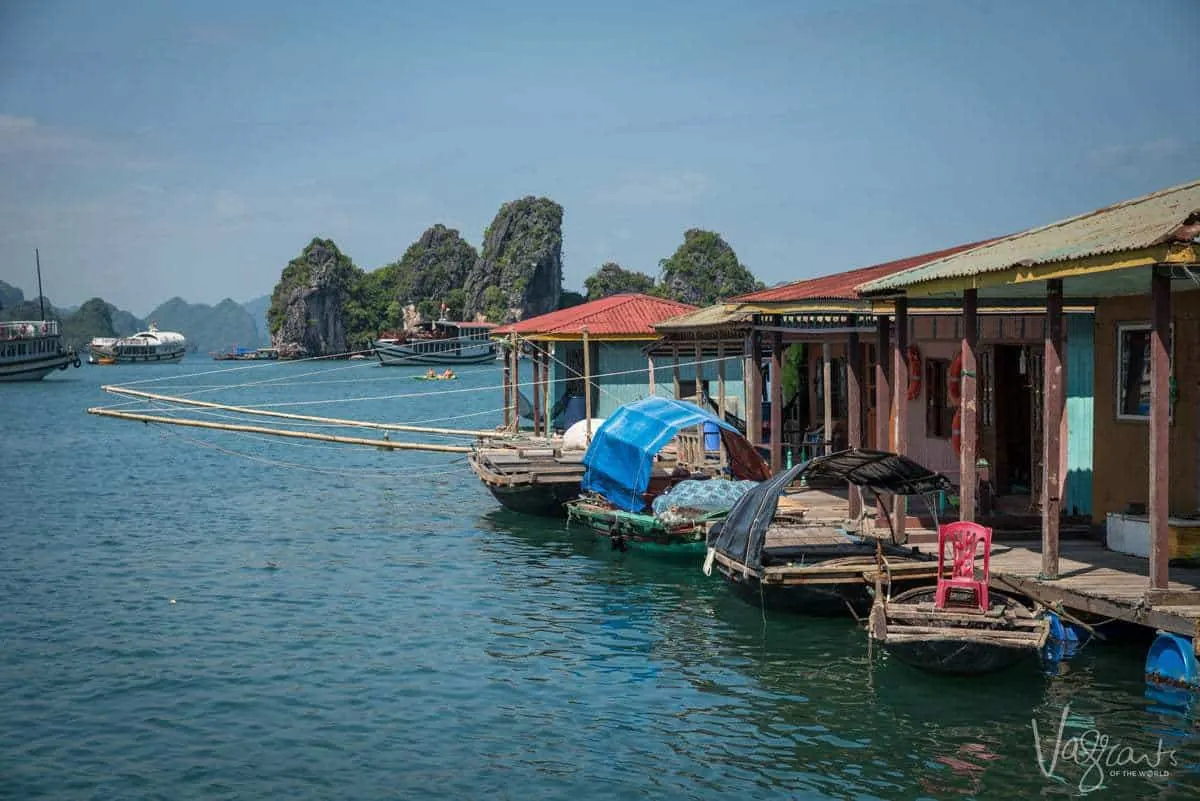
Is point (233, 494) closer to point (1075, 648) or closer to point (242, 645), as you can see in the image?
point (242, 645)

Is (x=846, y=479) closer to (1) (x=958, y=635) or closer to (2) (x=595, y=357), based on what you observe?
(1) (x=958, y=635)

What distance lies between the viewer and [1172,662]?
11.7 meters

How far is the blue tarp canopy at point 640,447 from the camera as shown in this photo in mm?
20922

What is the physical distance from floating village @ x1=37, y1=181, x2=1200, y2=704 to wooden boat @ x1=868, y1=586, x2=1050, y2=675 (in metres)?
0.03

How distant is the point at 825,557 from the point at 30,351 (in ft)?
363

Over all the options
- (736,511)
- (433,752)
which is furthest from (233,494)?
(433,752)

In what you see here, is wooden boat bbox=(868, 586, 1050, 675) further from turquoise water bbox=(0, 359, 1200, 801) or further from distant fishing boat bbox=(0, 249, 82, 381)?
distant fishing boat bbox=(0, 249, 82, 381)

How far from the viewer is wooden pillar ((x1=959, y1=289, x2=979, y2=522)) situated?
1432cm

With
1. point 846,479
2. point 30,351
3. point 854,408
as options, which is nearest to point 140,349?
point 30,351

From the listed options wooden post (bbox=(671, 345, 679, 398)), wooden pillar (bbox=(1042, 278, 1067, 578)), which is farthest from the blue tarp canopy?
wooden pillar (bbox=(1042, 278, 1067, 578))

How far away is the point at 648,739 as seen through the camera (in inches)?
459

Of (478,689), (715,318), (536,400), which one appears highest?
(715,318)

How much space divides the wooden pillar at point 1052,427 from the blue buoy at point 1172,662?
144 cm

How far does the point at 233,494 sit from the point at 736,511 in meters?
20.5
